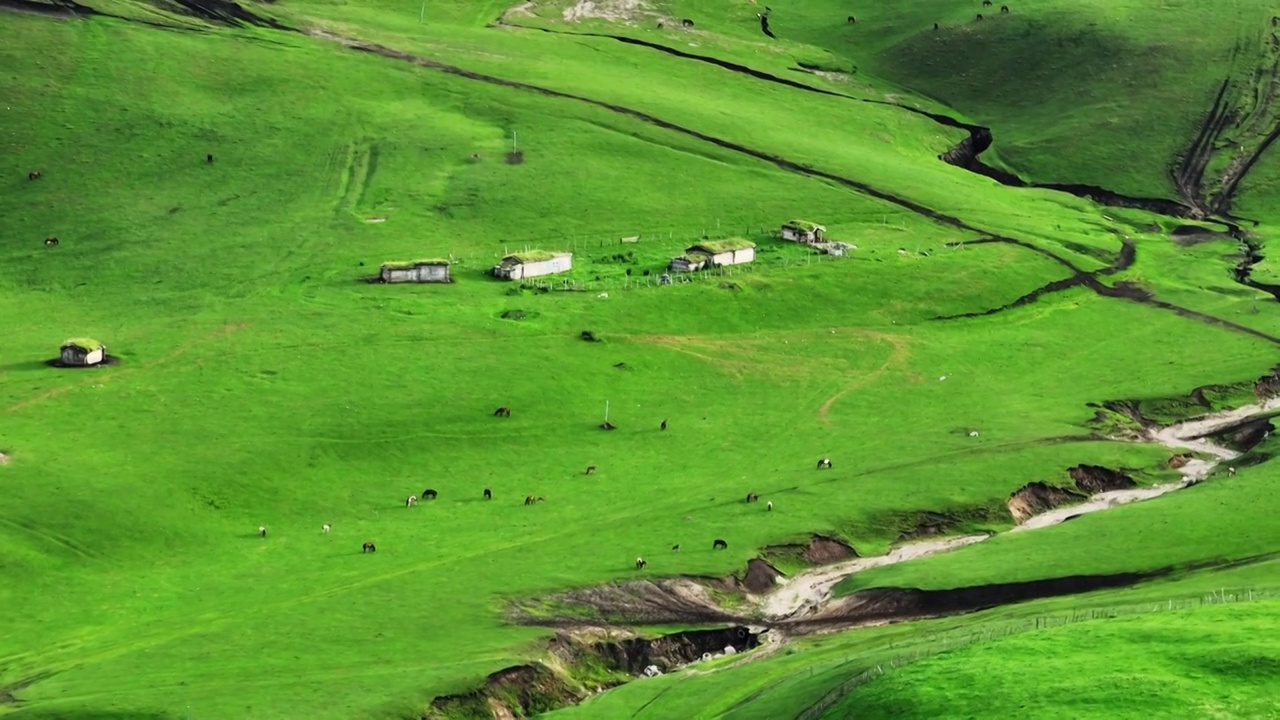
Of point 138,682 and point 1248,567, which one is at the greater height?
point 1248,567

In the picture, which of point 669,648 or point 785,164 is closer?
point 669,648

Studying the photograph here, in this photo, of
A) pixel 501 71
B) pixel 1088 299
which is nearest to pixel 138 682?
pixel 1088 299

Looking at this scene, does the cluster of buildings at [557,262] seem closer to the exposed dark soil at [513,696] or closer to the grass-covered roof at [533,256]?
the grass-covered roof at [533,256]

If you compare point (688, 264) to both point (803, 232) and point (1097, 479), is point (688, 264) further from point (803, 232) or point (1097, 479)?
point (1097, 479)

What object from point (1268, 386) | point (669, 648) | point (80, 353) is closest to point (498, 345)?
point (80, 353)

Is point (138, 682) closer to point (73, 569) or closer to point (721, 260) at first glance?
point (73, 569)
